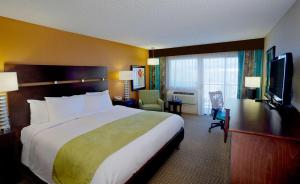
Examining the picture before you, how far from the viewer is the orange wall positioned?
8.78 ft

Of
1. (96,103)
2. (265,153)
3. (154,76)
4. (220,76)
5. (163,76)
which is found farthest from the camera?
(154,76)

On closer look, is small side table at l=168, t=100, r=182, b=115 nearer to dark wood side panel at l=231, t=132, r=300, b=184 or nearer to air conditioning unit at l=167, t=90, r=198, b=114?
air conditioning unit at l=167, t=90, r=198, b=114

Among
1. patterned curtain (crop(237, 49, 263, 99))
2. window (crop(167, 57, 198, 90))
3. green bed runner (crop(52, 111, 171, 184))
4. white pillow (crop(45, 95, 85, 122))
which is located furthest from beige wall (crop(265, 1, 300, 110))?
white pillow (crop(45, 95, 85, 122))

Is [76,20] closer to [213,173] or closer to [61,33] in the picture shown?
[61,33]

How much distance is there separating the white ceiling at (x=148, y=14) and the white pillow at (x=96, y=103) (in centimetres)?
142

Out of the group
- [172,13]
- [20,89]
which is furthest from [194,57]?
[20,89]

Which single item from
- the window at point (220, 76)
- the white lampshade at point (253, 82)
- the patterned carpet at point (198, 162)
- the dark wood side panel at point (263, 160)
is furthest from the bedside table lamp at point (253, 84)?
the dark wood side panel at point (263, 160)

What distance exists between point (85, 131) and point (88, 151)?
2.11ft

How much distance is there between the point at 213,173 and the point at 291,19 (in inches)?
98.7

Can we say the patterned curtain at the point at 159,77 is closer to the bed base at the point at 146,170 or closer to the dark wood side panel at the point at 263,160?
the bed base at the point at 146,170

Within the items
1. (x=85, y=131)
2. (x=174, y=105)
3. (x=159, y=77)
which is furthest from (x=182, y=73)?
(x=85, y=131)

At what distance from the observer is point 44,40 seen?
312 centimetres

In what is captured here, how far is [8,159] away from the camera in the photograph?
2289 mm

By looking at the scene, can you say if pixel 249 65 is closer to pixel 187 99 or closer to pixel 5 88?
pixel 187 99
